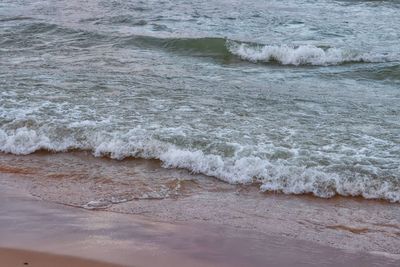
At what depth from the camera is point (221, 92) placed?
8.78 meters

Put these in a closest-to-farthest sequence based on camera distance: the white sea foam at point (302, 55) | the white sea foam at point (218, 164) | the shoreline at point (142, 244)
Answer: the shoreline at point (142, 244)
the white sea foam at point (218, 164)
the white sea foam at point (302, 55)

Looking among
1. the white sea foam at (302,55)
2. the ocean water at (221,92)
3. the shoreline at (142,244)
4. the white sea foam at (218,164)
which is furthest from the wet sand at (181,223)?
the white sea foam at (302,55)

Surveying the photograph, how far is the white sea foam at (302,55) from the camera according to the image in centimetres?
1135

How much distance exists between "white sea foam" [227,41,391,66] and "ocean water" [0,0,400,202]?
1.3 inches

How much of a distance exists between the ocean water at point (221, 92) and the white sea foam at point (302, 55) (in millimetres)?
33

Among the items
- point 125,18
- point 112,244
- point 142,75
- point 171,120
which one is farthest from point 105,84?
point 125,18

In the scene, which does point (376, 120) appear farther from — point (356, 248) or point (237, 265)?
point (237, 265)

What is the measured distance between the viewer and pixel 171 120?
730 centimetres

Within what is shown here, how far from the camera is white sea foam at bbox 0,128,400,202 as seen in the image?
5488 mm

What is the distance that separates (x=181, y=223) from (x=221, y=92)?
4276mm

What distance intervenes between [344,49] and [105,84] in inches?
211

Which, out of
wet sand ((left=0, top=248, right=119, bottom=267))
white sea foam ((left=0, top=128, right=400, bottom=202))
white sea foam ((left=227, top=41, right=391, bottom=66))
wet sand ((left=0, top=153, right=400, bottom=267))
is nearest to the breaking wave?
white sea foam ((left=227, top=41, right=391, bottom=66))

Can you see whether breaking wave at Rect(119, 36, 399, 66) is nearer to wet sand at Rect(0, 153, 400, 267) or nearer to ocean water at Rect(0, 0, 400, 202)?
ocean water at Rect(0, 0, 400, 202)

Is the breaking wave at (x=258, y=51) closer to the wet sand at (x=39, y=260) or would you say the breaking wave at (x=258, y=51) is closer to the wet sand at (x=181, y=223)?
the wet sand at (x=181, y=223)
